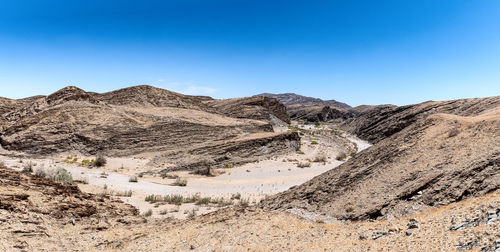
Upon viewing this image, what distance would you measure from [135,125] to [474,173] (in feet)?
97.8

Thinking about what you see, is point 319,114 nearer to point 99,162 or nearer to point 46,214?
point 99,162

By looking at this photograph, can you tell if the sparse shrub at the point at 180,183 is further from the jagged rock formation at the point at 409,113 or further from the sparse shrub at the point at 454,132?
the jagged rock formation at the point at 409,113

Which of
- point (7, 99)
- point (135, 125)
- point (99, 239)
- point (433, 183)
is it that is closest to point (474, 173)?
point (433, 183)

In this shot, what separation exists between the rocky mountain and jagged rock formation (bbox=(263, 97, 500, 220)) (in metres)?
16.4

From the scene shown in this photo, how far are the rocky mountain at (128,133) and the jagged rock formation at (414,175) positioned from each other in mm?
16372

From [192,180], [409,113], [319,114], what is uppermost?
[319,114]

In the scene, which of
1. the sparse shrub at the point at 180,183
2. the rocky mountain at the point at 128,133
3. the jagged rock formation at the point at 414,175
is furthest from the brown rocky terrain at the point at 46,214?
the rocky mountain at the point at 128,133

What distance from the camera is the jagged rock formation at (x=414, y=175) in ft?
19.2

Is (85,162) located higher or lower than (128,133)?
lower

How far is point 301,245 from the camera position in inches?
227

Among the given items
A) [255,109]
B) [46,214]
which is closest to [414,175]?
[46,214]

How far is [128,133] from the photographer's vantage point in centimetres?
2889

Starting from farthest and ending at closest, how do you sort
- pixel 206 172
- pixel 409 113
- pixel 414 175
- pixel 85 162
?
pixel 409 113, pixel 85 162, pixel 206 172, pixel 414 175

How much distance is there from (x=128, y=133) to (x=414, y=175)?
89.8 ft
